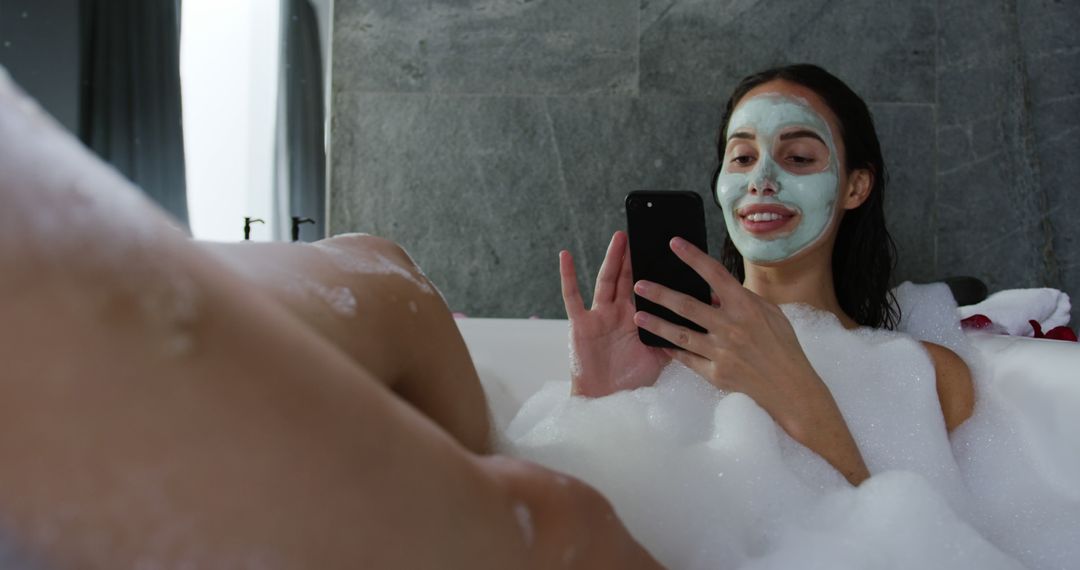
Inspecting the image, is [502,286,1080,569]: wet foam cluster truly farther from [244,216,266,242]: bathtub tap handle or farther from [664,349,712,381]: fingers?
[244,216,266,242]: bathtub tap handle

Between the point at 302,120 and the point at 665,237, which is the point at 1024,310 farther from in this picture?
the point at 302,120

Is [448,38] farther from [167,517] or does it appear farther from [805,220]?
[167,517]

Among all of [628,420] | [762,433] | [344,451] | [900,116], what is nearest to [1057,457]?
[762,433]

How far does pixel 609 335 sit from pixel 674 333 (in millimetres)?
120

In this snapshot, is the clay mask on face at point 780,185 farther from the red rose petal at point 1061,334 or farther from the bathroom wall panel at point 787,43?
the bathroom wall panel at point 787,43

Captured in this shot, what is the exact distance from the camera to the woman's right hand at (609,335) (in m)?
1.12

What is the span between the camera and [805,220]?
1.27m

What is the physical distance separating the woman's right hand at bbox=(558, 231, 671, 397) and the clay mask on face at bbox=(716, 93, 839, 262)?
0.78 feet

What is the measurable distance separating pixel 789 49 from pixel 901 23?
0.94ft

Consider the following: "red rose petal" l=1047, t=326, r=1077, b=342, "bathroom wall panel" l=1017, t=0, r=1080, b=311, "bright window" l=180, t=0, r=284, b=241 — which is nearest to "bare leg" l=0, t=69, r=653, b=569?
"red rose petal" l=1047, t=326, r=1077, b=342

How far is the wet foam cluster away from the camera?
33.8 inches

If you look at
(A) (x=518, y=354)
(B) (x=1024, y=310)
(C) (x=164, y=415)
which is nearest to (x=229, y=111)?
Answer: (A) (x=518, y=354)

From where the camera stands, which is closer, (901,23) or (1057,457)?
(1057,457)

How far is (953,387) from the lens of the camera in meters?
1.21
